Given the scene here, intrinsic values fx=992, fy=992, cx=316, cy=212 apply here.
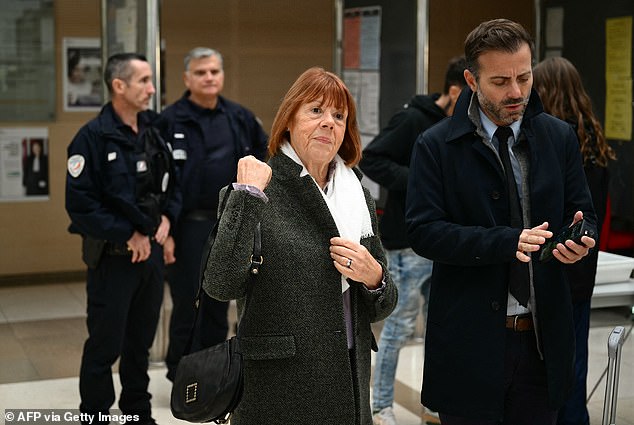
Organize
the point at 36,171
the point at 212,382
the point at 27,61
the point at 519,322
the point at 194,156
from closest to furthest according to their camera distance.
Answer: the point at 212,382, the point at 519,322, the point at 194,156, the point at 27,61, the point at 36,171

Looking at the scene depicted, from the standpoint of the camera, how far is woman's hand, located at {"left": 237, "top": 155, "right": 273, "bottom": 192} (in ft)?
8.91

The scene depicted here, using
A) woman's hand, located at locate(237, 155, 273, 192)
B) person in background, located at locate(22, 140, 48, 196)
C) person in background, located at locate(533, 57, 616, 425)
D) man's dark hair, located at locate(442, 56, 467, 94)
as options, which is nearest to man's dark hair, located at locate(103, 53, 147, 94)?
man's dark hair, located at locate(442, 56, 467, 94)

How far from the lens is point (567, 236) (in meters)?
2.85

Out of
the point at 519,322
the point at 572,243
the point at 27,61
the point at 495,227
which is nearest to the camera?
the point at 572,243

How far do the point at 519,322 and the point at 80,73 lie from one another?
19.4 feet

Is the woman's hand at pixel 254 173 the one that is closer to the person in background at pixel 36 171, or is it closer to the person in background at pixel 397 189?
the person in background at pixel 397 189

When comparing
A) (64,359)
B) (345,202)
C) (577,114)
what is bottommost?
(64,359)

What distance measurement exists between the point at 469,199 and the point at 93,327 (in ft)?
7.88

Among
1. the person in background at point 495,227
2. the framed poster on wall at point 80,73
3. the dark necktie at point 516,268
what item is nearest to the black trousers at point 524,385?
the person in background at point 495,227

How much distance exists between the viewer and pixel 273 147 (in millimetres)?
2920

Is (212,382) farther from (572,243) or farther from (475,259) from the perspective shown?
(572,243)

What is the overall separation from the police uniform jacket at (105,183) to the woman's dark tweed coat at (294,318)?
201 cm

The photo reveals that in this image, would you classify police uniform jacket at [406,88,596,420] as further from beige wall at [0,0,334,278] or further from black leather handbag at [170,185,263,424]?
beige wall at [0,0,334,278]

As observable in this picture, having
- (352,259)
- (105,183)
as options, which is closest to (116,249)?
(105,183)
